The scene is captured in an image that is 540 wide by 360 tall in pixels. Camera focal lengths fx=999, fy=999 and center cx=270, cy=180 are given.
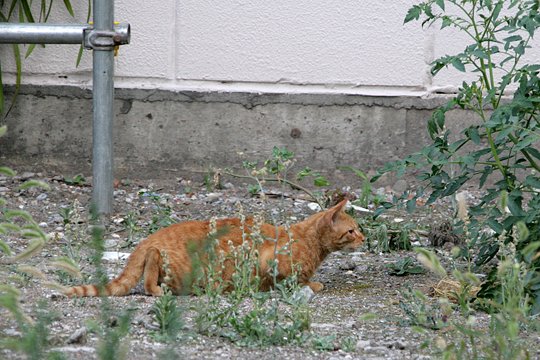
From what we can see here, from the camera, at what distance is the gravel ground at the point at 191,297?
3307mm

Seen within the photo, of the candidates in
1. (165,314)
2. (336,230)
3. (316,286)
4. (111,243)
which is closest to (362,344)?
(165,314)

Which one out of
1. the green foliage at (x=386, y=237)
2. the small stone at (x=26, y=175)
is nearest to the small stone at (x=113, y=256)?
the green foliage at (x=386, y=237)

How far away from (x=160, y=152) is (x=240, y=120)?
56 centimetres

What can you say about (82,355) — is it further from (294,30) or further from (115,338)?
(294,30)

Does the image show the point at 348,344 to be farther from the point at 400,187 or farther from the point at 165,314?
the point at 400,187

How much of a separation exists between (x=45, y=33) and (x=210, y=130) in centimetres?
144

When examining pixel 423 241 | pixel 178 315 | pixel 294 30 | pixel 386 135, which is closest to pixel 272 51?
pixel 294 30

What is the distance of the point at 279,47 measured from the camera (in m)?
6.43

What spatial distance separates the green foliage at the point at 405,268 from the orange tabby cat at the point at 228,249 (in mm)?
204

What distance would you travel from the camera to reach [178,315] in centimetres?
288

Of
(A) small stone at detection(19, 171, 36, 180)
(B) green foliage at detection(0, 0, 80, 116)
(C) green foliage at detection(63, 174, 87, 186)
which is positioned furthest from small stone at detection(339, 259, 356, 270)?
(B) green foliage at detection(0, 0, 80, 116)

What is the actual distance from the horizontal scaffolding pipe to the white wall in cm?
92

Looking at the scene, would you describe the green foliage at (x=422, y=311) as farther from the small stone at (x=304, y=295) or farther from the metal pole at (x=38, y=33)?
the metal pole at (x=38, y=33)

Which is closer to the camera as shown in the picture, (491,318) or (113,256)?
(491,318)
